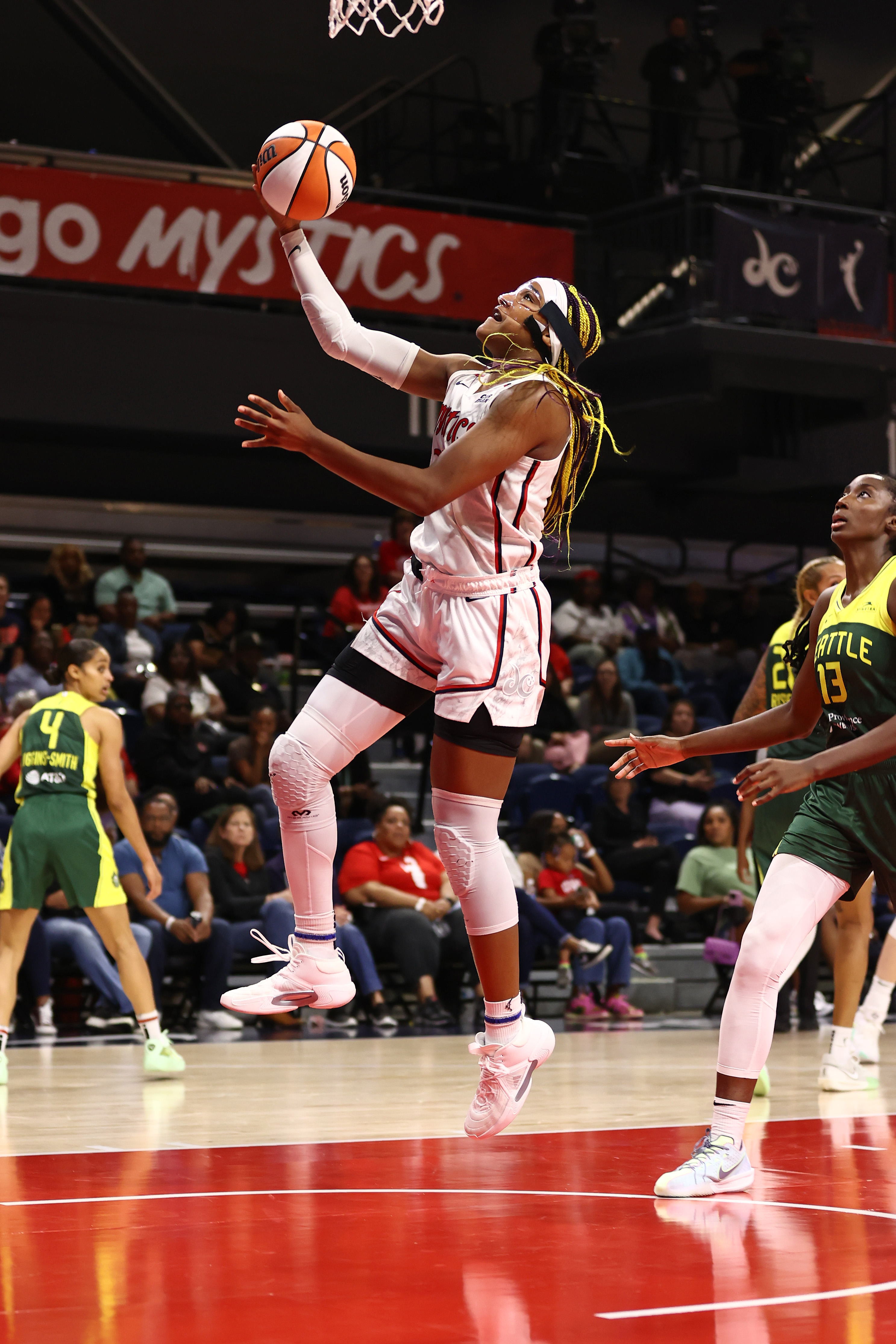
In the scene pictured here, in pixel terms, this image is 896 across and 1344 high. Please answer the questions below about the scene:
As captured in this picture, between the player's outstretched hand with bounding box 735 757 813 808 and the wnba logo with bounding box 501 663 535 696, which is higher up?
the wnba logo with bounding box 501 663 535 696

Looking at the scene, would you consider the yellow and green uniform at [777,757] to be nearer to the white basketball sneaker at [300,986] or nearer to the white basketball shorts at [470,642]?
the white basketball shorts at [470,642]

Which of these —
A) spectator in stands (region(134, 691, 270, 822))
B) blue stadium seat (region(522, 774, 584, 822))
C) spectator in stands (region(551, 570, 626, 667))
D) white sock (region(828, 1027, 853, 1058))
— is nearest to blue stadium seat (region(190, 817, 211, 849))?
spectator in stands (region(134, 691, 270, 822))

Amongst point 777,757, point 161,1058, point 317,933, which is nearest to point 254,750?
point 161,1058

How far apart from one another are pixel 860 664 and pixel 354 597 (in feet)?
28.7

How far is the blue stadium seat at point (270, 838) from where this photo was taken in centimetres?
1041

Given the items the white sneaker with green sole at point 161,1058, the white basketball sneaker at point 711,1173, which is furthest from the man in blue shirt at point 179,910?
the white basketball sneaker at point 711,1173

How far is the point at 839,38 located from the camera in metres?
18.8

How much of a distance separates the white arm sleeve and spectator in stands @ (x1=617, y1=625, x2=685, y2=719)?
918 centimetres

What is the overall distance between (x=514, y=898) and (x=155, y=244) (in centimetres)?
975

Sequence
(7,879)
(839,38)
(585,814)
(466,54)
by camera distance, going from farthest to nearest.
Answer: (839,38), (466,54), (585,814), (7,879)

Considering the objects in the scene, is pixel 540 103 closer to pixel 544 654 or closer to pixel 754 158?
pixel 754 158

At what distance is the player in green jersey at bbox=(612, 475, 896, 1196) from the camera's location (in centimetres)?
434

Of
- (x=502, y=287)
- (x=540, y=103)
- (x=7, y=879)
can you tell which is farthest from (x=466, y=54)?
(x=7, y=879)

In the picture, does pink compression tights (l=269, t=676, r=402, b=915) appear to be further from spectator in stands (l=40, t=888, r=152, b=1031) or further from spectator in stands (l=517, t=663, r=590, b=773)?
spectator in stands (l=517, t=663, r=590, b=773)
